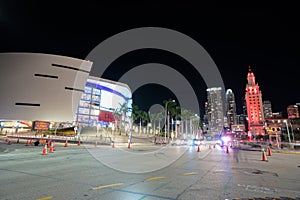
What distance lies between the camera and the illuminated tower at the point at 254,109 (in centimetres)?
15088

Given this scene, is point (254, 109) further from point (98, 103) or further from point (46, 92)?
A: point (46, 92)

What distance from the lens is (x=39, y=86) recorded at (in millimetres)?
98312

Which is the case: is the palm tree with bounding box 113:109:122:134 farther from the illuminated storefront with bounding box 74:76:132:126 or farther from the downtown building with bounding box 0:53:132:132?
the downtown building with bounding box 0:53:132:132

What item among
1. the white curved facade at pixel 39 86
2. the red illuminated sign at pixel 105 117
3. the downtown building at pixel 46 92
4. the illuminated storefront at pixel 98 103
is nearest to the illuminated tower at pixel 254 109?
the illuminated storefront at pixel 98 103

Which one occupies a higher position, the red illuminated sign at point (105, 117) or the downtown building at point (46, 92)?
the downtown building at point (46, 92)

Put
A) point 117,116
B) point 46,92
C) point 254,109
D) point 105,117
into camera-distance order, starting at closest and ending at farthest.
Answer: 1. point 105,117
2. point 46,92
3. point 117,116
4. point 254,109

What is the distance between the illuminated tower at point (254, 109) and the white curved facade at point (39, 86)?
13656cm

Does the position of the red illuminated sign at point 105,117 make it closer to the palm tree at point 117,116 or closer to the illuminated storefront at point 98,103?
the illuminated storefront at point 98,103

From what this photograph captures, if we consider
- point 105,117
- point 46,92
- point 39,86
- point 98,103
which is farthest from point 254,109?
point 39,86

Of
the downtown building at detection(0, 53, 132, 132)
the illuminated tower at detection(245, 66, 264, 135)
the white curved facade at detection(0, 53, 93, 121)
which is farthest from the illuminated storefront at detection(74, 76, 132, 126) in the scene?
the illuminated tower at detection(245, 66, 264, 135)

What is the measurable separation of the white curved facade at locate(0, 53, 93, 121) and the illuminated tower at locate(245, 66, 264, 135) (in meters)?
137

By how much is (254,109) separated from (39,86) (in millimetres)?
163187

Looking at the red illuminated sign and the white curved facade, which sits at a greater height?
the white curved facade

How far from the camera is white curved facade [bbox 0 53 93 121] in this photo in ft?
311
